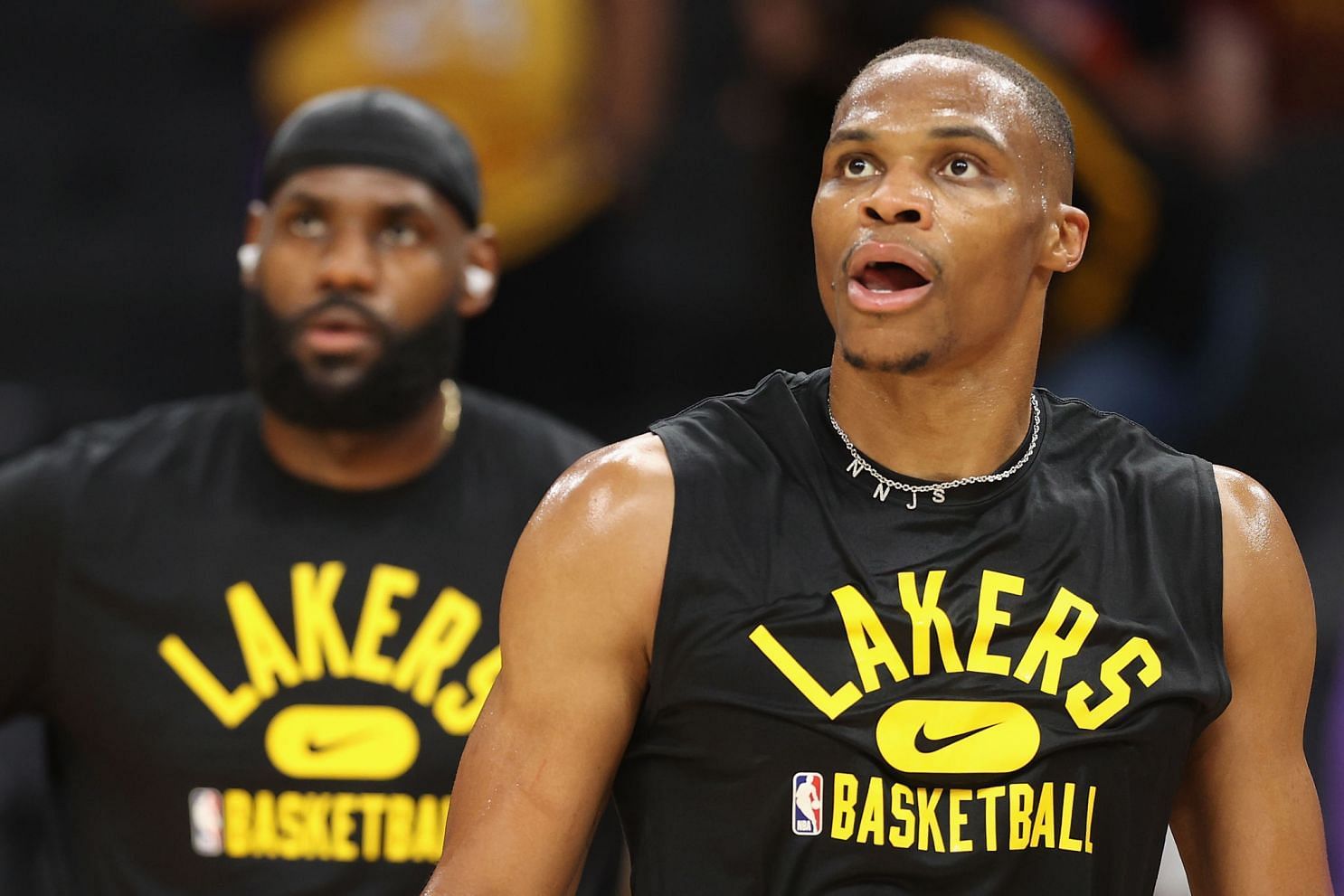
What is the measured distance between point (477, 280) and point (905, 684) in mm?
1510

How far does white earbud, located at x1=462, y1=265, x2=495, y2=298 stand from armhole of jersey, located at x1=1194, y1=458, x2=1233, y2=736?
1.48m

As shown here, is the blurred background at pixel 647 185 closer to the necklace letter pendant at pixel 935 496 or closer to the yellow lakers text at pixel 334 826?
the yellow lakers text at pixel 334 826

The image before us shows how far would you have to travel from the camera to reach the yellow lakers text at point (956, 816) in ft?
6.68

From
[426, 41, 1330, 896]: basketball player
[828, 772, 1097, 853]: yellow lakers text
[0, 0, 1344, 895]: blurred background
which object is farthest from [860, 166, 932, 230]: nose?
[0, 0, 1344, 895]: blurred background

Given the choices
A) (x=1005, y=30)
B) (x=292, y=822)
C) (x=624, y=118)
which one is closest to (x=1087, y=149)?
(x=1005, y=30)

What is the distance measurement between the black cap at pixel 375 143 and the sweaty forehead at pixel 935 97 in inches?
45.6

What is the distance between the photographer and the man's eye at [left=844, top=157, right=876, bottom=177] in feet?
7.12

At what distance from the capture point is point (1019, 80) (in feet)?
7.35

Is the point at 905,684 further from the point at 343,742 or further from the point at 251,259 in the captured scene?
the point at 251,259

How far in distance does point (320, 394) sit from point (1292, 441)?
3.34 meters

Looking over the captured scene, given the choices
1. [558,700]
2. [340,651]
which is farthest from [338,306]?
[558,700]

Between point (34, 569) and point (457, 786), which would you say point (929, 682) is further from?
point (34, 569)

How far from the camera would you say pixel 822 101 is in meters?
5.44

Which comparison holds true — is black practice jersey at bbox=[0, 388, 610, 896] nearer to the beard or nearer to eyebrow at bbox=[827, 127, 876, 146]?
the beard
